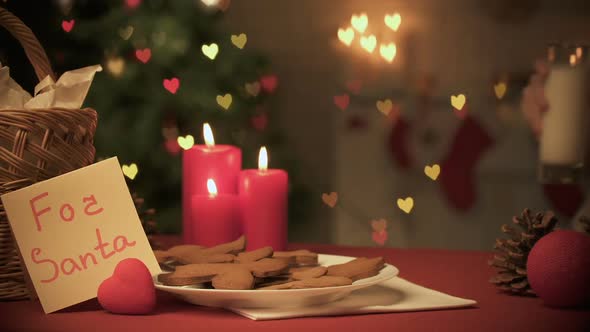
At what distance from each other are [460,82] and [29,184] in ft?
6.29

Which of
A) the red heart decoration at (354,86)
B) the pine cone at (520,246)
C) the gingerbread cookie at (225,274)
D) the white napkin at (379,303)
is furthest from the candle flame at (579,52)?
the red heart decoration at (354,86)


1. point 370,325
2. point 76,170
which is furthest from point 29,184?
point 370,325

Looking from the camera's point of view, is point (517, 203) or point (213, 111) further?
point (517, 203)

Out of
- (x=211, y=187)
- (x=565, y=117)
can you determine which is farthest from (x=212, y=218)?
(x=565, y=117)

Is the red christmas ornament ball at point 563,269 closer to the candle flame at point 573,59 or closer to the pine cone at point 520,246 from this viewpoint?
the pine cone at point 520,246

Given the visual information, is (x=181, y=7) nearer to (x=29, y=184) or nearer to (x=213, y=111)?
(x=213, y=111)

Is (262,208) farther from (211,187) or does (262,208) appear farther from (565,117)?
(565,117)

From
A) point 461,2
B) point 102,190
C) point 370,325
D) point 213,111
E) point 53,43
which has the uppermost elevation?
point 461,2

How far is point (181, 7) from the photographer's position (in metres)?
1.93

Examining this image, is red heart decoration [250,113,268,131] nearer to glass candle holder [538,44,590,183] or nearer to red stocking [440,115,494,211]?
red stocking [440,115,494,211]

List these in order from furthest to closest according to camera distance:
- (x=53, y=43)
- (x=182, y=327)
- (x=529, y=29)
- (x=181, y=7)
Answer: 1. (x=529, y=29)
2. (x=53, y=43)
3. (x=181, y=7)
4. (x=182, y=327)

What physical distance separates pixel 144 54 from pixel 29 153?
3.76ft

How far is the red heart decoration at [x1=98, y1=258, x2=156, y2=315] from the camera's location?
2.59 feet

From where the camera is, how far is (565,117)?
1.58 m
